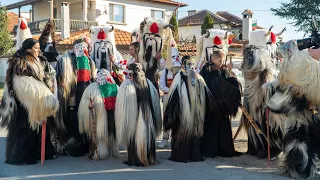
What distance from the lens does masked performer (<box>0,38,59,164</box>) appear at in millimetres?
5711

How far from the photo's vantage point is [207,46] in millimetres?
7395

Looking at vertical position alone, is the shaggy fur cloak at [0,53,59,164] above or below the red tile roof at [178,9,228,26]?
below

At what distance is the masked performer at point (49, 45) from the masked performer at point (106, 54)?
0.76 metres

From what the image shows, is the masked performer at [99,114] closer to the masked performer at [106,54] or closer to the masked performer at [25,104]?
the masked performer at [25,104]

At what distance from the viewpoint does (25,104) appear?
5750 mm

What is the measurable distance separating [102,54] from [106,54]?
0.23 feet

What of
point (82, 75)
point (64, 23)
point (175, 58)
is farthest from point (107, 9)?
point (82, 75)

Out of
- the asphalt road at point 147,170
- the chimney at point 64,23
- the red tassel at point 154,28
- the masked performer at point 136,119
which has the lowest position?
the asphalt road at point 147,170

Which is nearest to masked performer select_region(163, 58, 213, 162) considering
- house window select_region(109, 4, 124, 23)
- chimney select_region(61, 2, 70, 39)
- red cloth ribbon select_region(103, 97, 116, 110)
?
red cloth ribbon select_region(103, 97, 116, 110)

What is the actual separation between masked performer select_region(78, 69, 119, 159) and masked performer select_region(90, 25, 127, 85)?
2.31 feet

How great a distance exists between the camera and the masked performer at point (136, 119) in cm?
567

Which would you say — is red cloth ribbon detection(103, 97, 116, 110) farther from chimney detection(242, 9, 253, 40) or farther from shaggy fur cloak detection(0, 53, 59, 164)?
chimney detection(242, 9, 253, 40)

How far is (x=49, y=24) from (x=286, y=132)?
16.0ft

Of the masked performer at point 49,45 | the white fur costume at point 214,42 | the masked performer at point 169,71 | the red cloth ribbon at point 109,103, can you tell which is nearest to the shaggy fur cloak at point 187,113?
the red cloth ribbon at point 109,103
